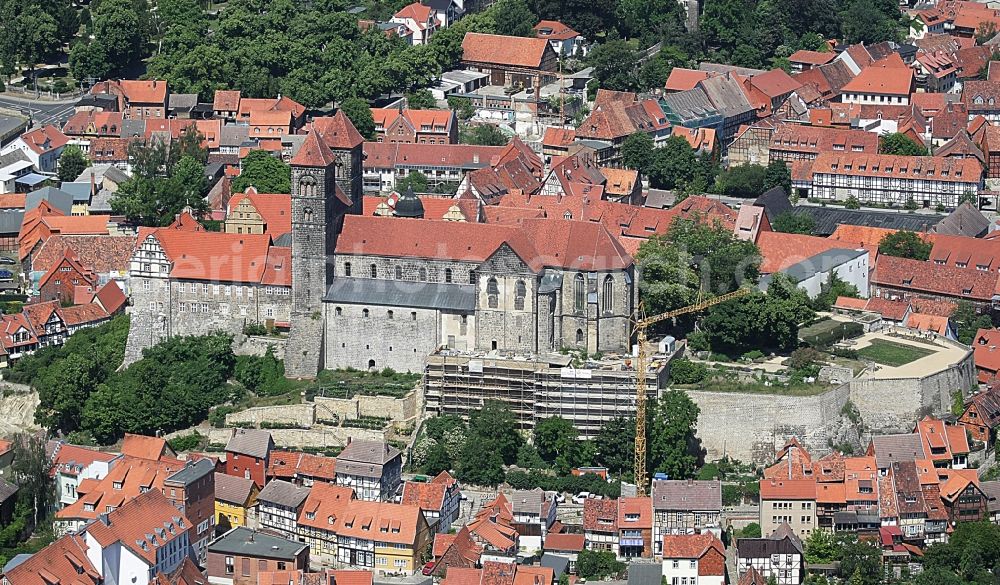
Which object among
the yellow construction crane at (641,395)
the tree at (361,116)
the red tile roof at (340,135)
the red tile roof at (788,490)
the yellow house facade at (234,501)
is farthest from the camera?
the tree at (361,116)

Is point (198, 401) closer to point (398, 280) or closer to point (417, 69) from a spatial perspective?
point (398, 280)

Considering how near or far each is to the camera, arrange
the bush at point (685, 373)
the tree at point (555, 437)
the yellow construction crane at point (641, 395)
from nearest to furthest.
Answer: the yellow construction crane at point (641, 395)
the tree at point (555, 437)
the bush at point (685, 373)

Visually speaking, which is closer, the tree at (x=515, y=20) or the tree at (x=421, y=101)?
the tree at (x=421, y=101)

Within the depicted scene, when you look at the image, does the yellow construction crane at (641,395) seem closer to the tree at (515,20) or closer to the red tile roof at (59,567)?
the red tile roof at (59,567)

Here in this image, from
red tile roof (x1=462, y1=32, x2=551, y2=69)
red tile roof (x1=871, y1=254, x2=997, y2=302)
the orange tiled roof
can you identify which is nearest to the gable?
the orange tiled roof

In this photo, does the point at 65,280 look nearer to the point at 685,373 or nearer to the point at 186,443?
the point at 186,443

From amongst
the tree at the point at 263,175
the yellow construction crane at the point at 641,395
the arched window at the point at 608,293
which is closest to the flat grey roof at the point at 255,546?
the yellow construction crane at the point at 641,395

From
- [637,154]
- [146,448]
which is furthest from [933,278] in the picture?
[146,448]

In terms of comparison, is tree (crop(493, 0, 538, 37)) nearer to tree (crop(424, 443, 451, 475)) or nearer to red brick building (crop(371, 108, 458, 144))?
red brick building (crop(371, 108, 458, 144))
